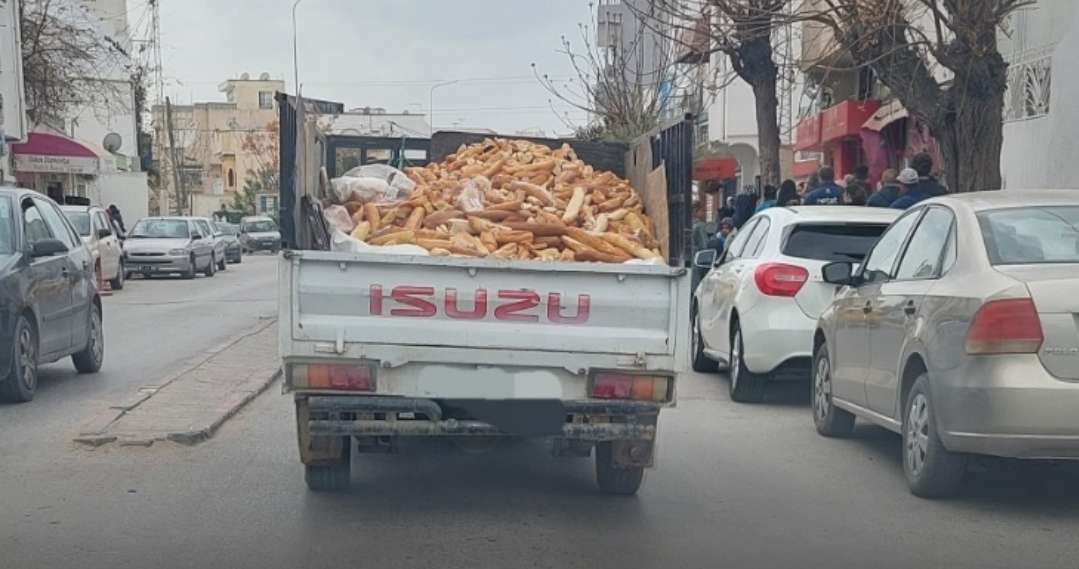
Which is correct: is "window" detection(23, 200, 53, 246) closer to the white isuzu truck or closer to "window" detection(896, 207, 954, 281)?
the white isuzu truck

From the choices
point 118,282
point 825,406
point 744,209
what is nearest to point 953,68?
point 744,209

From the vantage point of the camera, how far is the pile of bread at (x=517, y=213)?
22.8ft

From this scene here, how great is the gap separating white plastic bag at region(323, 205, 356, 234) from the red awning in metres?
22.6

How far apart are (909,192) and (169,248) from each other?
20624 millimetres

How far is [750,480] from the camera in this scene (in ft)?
25.2

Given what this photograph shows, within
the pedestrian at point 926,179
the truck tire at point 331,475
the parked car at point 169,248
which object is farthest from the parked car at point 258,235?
the truck tire at point 331,475

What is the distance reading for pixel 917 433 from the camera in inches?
282

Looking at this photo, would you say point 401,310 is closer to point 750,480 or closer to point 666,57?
point 750,480

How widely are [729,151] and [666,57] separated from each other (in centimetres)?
1302

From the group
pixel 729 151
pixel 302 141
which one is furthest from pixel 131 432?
pixel 729 151

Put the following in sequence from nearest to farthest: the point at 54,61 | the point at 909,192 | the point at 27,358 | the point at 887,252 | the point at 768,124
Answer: the point at 887,252, the point at 27,358, the point at 909,192, the point at 768,124, the point at 54,61

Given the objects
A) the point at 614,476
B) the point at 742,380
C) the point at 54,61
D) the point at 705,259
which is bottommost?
the point at 614,476

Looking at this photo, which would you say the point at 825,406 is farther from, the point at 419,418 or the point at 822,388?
the point at 419,418

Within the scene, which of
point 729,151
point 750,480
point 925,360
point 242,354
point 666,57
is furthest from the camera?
point 729,151
